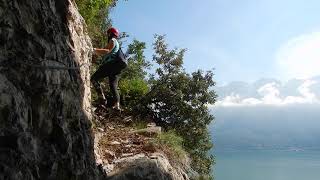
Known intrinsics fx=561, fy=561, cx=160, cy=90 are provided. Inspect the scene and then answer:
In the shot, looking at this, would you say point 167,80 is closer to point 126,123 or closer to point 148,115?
point 148,115

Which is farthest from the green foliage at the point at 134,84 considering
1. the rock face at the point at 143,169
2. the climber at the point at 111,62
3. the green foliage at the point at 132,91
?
the rock face at the point at 143,169

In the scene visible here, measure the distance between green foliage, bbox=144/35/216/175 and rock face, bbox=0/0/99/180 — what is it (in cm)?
858

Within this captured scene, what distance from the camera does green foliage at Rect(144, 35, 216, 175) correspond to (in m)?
A: 21.7

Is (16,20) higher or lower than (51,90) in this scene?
higher

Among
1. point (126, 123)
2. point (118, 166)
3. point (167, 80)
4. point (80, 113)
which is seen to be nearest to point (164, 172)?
point (118, 166)

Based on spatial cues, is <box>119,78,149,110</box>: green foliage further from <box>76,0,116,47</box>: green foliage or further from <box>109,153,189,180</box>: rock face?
<box>109,153,189,180</box>: rock face

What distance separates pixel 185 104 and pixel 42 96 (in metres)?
Result: 12.4

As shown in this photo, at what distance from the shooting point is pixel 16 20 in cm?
982

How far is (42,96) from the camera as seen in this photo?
10.4 metres

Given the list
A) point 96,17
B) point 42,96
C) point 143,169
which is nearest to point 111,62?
point 143,169

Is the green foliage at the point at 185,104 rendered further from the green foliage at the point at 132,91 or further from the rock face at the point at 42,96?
the rock face at the point at 42,96

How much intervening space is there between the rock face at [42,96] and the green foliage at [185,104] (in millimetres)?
8578

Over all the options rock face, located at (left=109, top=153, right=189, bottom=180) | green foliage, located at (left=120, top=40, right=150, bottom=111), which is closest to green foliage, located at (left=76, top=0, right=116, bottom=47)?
green foliage, located at (left=120, top=40, right=150, bottom=111)

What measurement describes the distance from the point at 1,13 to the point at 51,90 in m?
2.08
